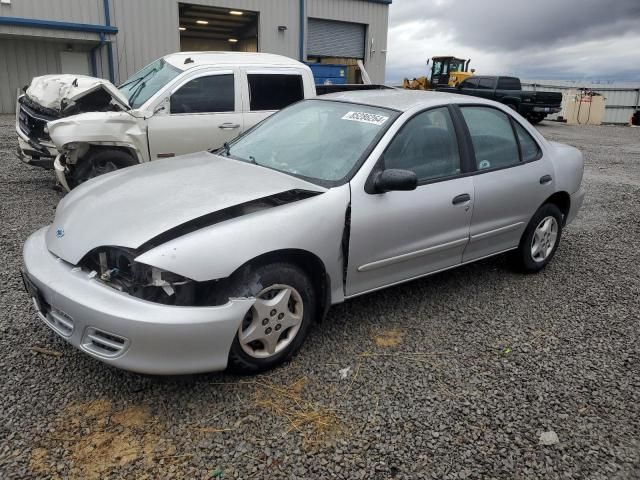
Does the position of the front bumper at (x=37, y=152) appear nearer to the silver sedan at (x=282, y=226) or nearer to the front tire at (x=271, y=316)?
the silver sedan at (x=282, y=226)

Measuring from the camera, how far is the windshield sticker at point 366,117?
12.0 feet

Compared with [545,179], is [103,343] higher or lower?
lower

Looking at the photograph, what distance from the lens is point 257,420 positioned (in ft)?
8.66

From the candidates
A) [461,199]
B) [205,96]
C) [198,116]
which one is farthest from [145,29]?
[461,199]

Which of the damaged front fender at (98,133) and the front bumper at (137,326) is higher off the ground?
the damaged front fender at (98,133)

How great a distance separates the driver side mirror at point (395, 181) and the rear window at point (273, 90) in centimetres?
403

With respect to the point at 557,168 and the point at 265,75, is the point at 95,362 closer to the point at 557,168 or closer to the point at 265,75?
the point at 557,168

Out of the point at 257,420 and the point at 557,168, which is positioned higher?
the point at 557,168

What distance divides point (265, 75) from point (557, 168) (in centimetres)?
392

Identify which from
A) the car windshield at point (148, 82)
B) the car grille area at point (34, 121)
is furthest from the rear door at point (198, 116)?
the car grille area at point (34, 121)

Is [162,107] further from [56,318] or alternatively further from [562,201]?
[562,201]

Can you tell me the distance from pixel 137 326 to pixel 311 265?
41.9 inches

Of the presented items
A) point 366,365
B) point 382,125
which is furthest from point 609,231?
point 366,365

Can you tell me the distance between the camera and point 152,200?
3.00 m
